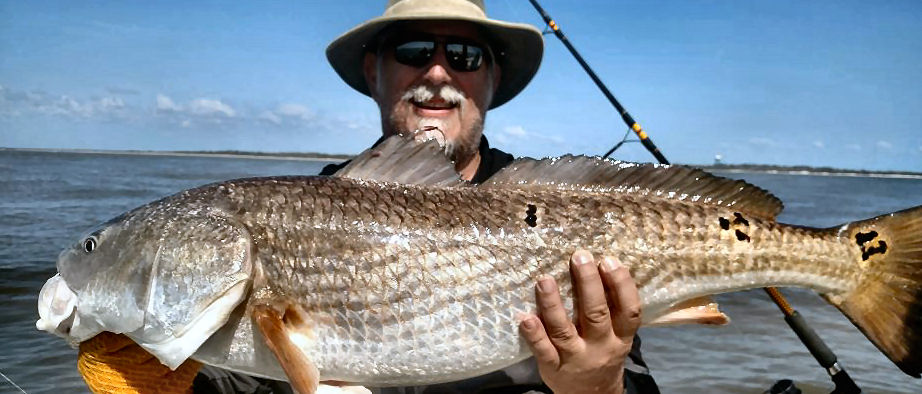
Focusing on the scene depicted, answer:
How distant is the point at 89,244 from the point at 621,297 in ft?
6.98

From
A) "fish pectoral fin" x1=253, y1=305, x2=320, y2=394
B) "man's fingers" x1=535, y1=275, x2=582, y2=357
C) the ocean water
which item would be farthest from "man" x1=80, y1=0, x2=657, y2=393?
the ocean water

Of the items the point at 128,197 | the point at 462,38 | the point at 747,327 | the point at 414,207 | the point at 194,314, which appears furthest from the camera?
the point at 128,197

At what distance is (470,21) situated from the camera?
433 cm

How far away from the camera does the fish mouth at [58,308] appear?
257 cm

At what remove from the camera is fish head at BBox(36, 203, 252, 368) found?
8.33 feet

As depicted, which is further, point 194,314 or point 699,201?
point 699,201

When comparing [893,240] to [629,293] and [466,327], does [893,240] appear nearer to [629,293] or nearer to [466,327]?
[629,293]

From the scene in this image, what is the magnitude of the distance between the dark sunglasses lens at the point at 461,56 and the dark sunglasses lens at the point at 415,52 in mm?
113

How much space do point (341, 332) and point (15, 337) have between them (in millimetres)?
8491

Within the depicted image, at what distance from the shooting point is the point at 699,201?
284 cm

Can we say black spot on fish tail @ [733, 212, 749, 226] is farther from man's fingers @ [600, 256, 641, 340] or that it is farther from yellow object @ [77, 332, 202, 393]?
yellow object @ [77, 332, 202, 393]

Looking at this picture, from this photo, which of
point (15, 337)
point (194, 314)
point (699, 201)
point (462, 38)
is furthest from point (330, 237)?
point (15, 337)

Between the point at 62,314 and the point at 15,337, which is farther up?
the point at 62,314

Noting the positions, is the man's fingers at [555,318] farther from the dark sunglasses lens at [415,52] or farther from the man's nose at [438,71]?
the dark sunglasses lens at [415,52]
